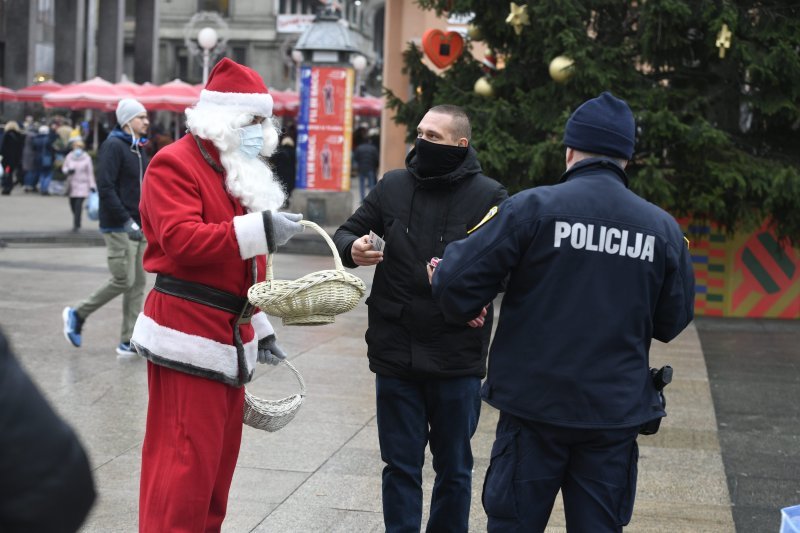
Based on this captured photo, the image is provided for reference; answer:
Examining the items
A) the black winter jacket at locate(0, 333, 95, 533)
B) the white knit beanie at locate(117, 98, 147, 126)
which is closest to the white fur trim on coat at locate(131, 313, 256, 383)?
the black winter jacket at locate(0, 333, 95, 533)

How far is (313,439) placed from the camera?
701 cm

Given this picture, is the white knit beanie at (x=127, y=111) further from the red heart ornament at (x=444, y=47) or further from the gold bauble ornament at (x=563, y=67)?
the red heart ornament at (x=444, y=47)

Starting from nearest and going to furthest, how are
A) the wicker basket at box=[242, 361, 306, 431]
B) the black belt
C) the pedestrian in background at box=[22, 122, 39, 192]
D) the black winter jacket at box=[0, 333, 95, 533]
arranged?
1. the black winter jacket at box=[0, 333, 95, 533]
2. the black belt
3. the wicker basket at box=[242, 361, 306, 431]
4. the pedestrian in background at box=[22, 122, 39, 192]

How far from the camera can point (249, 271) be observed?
14.3 ft

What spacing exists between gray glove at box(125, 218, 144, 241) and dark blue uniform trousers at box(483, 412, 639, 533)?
5.88 meters

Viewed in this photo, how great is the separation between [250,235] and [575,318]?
1121mm

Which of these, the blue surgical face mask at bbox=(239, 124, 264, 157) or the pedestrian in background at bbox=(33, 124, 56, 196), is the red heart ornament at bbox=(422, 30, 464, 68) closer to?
the blue surgical face mask at bbox=(239, 124, 264, 157)

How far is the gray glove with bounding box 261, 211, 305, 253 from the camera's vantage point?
Answer: 13.5ft

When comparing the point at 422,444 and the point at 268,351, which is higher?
the point at 268,351

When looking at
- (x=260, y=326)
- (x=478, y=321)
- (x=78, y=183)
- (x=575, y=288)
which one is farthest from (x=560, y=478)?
(x=78, y=183)

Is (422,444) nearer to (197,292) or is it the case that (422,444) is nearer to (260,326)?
(260,326)

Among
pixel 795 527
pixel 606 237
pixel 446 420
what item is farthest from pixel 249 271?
pixel 795 527

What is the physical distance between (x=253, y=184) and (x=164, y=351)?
657 mm

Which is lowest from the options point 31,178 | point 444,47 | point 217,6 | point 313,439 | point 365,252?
point 31,178
